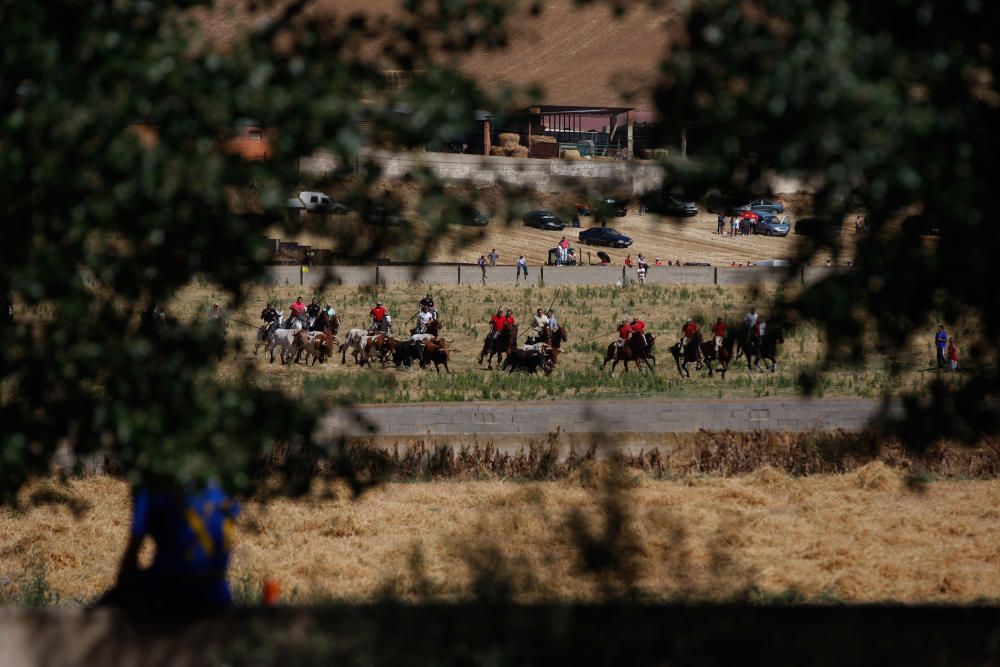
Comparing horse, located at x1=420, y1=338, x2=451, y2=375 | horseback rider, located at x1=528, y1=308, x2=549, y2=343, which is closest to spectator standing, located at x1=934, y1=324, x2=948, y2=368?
horseback rider, located at x1=528, y1=308, x2=549, y2=343

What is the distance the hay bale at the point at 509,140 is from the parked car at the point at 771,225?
74.8ft

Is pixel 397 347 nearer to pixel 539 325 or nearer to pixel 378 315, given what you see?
pixel 378 315

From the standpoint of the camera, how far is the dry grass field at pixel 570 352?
29766 mm

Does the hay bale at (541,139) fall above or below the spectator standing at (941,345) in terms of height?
above

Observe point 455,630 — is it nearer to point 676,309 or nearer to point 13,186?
point 13,186

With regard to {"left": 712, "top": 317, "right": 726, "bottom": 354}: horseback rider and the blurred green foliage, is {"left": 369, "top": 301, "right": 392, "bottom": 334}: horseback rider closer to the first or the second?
{"left": 712, "top": 317, "right": 726, "bottom": 354}: horseback rider

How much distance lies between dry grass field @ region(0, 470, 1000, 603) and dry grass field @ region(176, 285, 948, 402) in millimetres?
2241

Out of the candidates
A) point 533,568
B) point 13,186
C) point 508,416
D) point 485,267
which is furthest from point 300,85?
point 485,267

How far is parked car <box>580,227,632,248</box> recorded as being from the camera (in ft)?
209

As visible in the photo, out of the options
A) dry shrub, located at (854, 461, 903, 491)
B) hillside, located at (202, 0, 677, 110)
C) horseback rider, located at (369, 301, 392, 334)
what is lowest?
dry shrub, located at (854, 461, 903, 491)

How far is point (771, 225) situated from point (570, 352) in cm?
3578

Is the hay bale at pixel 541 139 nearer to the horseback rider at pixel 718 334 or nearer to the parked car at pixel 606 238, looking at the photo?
the parked car at pixel 606 238

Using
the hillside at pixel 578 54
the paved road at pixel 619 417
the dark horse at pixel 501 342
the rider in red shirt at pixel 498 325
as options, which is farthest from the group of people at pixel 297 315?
the hillside at pixel 578 54

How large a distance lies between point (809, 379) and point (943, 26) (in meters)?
2.25
